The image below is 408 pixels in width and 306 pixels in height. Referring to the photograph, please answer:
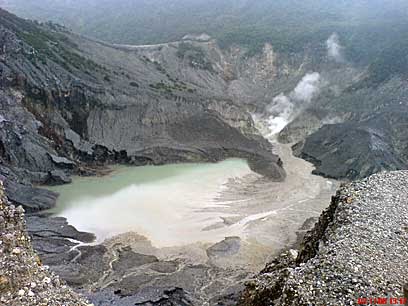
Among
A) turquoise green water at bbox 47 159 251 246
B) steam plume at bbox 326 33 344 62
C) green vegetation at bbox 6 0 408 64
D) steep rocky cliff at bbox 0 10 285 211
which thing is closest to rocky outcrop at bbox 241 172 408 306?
turquoise green water at bbox 47 159 251 246

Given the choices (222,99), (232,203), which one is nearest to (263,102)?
(222,99)

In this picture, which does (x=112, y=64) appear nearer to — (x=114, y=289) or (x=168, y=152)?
(x=168, y=152)

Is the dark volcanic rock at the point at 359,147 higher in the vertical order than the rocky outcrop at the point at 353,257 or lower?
lower

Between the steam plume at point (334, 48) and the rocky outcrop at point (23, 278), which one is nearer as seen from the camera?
the rocky outcrop at point (23, 278)

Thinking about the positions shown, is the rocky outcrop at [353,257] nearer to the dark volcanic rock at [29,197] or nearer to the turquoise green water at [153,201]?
the turquoise green water at [153,201]

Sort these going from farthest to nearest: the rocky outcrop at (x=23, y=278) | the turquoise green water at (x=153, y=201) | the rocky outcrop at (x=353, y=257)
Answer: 1. the turquoise green water at (x=153, y=201)
2. the rocky outcrop at (x=353, y=257)
3. the rocky outcrop at (x=23, y=278)

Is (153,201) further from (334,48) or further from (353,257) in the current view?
A: (334,48)

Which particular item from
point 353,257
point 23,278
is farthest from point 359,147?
point 23,278

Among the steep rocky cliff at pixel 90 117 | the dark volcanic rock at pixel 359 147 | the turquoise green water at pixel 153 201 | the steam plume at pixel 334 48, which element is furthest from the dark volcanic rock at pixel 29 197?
the steam plume at pixel 334 48

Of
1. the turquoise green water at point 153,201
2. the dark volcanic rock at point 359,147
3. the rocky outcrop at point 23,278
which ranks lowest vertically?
the turquoise green water at point 153,201
